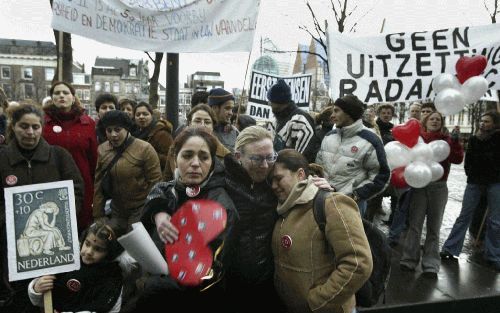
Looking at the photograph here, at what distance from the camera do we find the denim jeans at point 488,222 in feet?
16.4

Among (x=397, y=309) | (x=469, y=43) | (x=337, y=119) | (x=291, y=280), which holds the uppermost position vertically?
(x=469, y=43)

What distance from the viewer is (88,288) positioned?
262 cm

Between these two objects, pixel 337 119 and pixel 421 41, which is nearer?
pixel 337 119

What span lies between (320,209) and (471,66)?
312cm

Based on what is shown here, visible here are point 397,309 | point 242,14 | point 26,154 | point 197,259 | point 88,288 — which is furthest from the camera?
point 242,14

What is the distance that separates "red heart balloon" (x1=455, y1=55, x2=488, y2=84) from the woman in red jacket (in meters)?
3.85

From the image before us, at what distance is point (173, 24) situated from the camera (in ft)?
→ 14.0

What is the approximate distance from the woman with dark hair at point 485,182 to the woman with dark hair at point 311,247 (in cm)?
373

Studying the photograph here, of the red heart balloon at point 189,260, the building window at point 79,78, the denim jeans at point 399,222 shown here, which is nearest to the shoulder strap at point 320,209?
the red heart balloon at point 189,260

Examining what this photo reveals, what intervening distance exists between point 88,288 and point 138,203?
126 centimetres

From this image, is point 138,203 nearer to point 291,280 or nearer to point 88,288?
point 88,288

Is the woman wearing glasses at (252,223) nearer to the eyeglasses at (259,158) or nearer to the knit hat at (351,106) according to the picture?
the eyeglasses at (259,158)

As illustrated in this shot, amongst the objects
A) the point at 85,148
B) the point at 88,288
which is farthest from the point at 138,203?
the point at 88,288

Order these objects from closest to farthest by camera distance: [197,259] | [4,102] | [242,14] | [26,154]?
1. [197,259]
2. [26,154]
3. [242,14]
4. [4,102]
